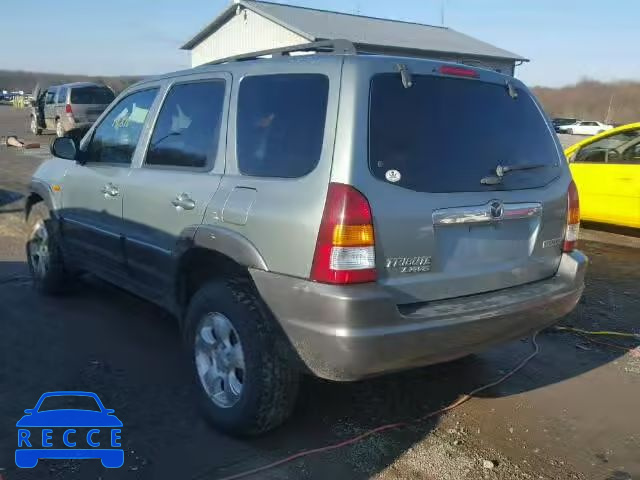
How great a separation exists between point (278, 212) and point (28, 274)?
4231 mm

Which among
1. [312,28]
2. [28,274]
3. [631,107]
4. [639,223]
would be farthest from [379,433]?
[631,107]

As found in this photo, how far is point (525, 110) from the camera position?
349cm

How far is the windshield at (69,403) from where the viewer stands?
3498 millimetres

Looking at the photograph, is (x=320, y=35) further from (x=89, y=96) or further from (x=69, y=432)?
(x=69, y=432)

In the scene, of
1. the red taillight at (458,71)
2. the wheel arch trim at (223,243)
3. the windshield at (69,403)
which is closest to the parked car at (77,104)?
the windshield at (69,403)

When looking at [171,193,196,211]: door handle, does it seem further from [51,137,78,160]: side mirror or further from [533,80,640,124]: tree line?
[533,80,640,124]: tree line

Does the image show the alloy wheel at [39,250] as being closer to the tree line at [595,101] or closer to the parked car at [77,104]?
the parked car at [77,104]

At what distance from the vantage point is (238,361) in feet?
10.5

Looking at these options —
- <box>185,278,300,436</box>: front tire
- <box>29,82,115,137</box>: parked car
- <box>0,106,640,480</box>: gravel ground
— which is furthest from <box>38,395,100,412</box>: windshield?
<box>29,82,115,137</box>: parked car

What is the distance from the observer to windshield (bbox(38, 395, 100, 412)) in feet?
11.5

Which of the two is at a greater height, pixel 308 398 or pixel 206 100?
pixel 206 100

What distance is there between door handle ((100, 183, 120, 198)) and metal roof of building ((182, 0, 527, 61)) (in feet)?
76.9

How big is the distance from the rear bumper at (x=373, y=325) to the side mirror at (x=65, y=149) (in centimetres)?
247

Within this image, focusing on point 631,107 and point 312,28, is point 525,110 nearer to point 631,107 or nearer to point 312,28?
point 312,28
